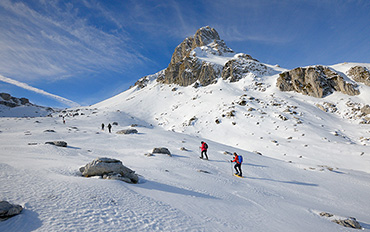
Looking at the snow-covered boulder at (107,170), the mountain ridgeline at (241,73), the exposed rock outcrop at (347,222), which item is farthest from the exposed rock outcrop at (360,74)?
the snow-covered boulder at (107,170)

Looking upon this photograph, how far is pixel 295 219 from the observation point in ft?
21.9

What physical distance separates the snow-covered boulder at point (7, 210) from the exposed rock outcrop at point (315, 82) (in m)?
64.7

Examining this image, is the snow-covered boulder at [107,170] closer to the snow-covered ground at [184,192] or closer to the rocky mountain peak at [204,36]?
the snow-covered ground at [184,192]

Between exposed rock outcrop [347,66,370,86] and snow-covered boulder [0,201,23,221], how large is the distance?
237 ft

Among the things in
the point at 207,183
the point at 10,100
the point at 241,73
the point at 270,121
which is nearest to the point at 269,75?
the point at 241,73

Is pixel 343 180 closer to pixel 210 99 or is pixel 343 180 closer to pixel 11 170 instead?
pixel 11 170

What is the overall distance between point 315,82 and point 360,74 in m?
12.7

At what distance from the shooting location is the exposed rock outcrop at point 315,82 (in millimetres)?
47838

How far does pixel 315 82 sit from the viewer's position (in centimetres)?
5069

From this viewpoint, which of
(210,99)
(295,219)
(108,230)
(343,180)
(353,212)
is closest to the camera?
(108,230)

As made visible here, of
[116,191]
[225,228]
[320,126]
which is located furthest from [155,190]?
[320,126]

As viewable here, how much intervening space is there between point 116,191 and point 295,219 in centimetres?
727

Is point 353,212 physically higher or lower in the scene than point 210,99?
lower

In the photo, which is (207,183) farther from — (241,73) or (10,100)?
(10,100)
